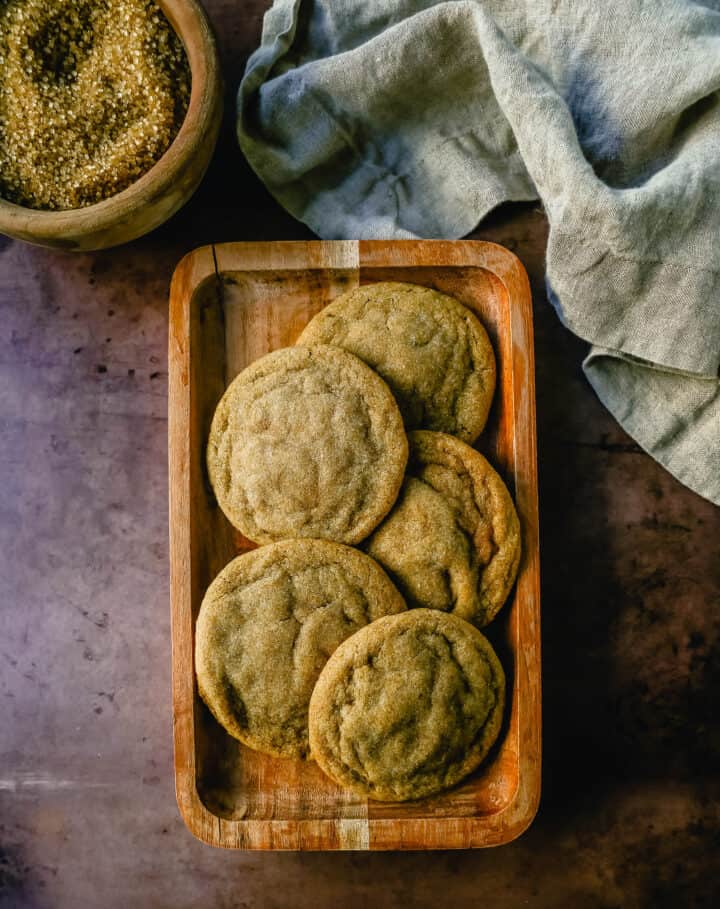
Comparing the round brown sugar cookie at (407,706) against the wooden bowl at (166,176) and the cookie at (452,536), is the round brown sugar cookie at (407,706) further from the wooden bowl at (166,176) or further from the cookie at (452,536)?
the wooden bowl at (166,176)

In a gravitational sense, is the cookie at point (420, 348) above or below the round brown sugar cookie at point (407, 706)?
above

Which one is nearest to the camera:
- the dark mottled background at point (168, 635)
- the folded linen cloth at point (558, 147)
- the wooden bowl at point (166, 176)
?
the wooden bowl at point (166, 176)

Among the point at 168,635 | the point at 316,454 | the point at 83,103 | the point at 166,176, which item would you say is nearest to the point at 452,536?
the point at 316,454

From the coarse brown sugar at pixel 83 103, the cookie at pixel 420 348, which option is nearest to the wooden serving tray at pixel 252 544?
the cookie at pixel 420 348

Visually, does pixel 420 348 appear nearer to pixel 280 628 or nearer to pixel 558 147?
pixel 558 147

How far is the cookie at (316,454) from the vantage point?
1.22m

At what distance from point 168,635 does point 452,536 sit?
523mm

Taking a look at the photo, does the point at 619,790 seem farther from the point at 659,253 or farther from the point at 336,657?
the point at 659,253

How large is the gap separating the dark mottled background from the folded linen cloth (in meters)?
0.08

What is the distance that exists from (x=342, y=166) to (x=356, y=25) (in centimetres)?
22

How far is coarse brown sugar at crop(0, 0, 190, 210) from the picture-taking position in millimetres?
1202

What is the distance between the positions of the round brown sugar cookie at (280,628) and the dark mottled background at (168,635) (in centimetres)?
23

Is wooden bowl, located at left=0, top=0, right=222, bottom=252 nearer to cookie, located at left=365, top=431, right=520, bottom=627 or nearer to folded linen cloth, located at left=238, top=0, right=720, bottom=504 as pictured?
folded linen cloth, located at left=238, top=0, right=720, bottom=504

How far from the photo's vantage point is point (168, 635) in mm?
1412
